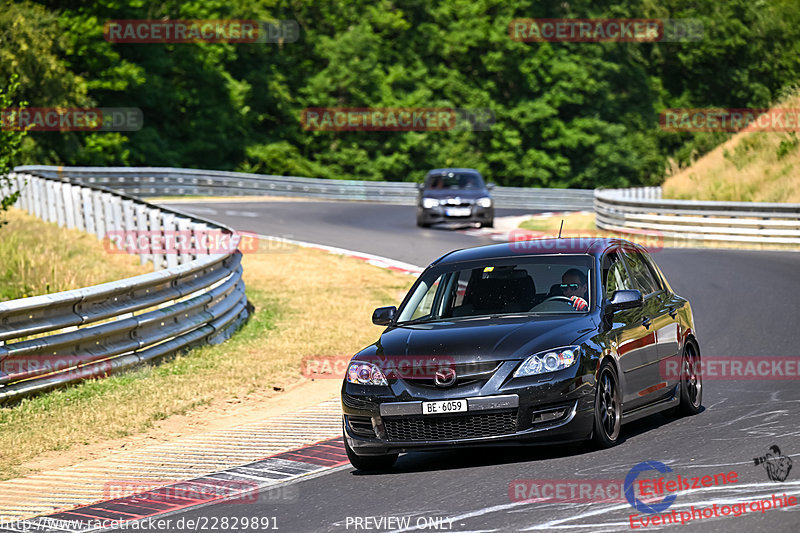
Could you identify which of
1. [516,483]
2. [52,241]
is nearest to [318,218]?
[52,241]

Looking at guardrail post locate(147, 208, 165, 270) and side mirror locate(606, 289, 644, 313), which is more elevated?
side mirror locate(606, 289, 644, 313)

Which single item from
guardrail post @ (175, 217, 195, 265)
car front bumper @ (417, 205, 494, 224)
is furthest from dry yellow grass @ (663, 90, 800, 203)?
guardrail post @ (175, 217, 195, 265)

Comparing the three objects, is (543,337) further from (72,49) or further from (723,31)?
(723,31)

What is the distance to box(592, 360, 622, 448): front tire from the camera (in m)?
8.45

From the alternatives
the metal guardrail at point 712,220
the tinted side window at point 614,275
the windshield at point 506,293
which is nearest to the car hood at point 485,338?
the windshield at point 506,293

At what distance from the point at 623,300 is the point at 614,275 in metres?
0.80

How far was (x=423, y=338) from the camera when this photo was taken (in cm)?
873

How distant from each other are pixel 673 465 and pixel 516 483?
1.02 metres

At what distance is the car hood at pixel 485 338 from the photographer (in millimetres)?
8305

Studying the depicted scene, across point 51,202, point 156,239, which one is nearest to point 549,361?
point 156,239

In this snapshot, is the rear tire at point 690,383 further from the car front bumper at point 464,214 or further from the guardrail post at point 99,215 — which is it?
the car front bumper at point 464,214

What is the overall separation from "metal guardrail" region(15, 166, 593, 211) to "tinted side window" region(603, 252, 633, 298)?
113 ft

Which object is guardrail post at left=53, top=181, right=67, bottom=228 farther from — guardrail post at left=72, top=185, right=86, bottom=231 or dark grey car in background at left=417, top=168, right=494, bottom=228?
dark grey car in background at left=417, top=168, right=494, bottom=228

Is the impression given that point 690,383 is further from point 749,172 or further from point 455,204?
point 749,172
